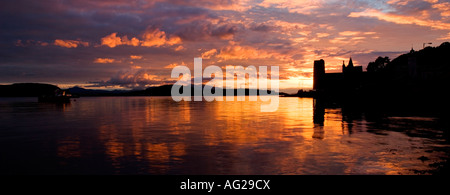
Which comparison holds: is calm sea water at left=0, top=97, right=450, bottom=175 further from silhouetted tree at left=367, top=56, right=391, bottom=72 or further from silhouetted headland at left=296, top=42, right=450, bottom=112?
silhouetted tree at left=367, top=56, right=391, bottom=72

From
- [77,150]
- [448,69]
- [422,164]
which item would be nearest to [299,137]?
[422,164]

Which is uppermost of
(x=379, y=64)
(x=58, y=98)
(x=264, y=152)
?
(x=379, y=64)

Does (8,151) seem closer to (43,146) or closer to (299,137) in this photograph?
(43,146)

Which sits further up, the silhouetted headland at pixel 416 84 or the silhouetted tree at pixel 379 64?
the silhouetted tree at pixel 379 64

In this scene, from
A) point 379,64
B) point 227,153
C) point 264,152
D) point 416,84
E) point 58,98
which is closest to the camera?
point 227,153

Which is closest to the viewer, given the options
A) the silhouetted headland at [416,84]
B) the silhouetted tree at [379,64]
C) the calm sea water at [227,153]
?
the calm sea water at [227,153]

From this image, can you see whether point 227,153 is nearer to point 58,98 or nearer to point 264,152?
point 264,152

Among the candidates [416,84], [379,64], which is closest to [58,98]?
[416,84]

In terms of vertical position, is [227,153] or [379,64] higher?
[379,64]

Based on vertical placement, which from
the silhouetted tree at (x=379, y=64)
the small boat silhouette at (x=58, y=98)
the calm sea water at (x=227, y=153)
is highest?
the silhouetted tree at (x=379, y=64)

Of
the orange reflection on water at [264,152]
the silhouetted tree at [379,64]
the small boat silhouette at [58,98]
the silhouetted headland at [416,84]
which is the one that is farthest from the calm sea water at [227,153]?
the silhouetted tree at [379,64]

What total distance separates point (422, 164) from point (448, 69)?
105898mm

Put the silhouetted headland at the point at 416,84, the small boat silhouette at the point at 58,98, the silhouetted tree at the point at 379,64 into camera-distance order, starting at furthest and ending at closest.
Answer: the silhouetted tree at the point at 379,64 < the small boat silhouette at the point at 58,98 < the silhouetted headland at the point at 416,84

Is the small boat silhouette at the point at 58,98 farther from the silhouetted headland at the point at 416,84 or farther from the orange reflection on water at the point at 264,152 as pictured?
the orange reflection on water at the point at 264,152
